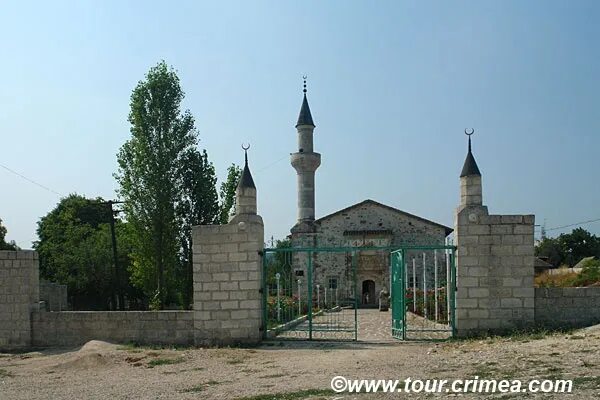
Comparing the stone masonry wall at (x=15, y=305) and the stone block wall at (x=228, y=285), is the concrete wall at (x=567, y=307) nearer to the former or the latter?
the stone block wall at (x=228, y=285)

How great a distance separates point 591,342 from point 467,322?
2581mm

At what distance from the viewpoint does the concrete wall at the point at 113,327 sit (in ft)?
43.1

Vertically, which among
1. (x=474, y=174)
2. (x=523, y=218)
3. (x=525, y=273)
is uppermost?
(x=474, y=174)

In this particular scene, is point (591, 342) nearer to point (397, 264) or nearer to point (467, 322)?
→ point (467, 322)

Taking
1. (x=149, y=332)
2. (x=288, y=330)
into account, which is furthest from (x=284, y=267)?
(x=149, y=332)

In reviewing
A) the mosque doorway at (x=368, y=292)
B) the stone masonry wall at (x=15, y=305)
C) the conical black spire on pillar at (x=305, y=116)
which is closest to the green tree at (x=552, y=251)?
the mosque doorway at (x=368, y=292)

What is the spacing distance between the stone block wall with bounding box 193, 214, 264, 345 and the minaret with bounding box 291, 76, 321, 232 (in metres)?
26.8

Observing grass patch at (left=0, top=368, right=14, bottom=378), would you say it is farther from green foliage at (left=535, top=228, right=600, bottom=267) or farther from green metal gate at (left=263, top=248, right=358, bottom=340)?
green foliage at (left=535, top=228, right=600, bottom=267)

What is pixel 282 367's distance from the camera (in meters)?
10.1

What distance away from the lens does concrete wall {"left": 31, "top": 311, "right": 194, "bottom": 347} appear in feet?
43.1

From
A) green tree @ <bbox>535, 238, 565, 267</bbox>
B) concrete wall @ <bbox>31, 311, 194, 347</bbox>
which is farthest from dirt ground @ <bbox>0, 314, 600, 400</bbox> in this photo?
green tree @ <bbox>535, 238, 565, 267</bbox>

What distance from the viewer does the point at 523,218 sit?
495 inches

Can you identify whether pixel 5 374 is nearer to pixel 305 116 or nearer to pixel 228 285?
pixel 228 285

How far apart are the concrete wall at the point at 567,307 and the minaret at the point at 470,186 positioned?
2.12 metres
